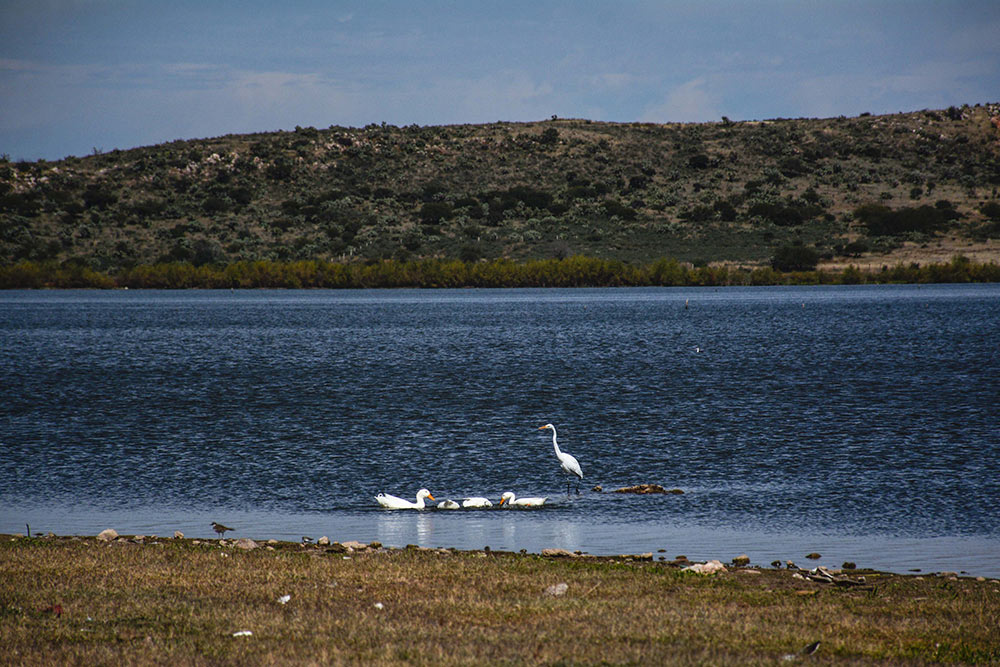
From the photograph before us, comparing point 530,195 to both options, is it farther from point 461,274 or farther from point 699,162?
point 699,162

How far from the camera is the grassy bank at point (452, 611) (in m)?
8.41

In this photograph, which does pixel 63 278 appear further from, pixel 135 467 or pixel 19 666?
pixel 19 666

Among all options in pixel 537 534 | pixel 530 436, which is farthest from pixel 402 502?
pixel 530 436

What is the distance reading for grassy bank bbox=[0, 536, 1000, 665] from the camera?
8.41 meters

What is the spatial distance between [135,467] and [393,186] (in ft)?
347

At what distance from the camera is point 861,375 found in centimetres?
3750

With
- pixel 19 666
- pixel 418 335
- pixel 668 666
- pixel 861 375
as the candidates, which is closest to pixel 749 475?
pixel 668 666

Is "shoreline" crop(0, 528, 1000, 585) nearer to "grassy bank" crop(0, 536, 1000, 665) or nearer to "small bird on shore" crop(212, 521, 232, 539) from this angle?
"grassy bank" crop(0, 536, 1000, 665)

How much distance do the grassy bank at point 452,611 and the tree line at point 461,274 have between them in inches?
3496

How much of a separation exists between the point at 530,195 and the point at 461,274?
20303 mm

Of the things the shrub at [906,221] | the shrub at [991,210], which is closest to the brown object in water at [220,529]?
the shrub at [906,221]

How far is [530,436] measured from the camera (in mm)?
24594

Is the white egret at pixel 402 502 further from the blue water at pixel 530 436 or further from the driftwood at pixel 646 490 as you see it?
the driftwood at pixel 646 490

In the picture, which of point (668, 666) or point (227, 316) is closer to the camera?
point (668, 666)
